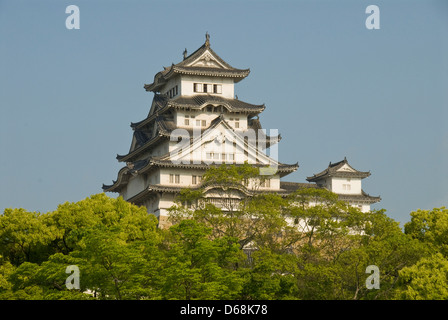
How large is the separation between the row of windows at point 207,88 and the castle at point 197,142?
51mm

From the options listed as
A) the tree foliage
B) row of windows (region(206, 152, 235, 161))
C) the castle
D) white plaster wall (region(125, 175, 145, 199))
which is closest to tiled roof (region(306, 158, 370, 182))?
the castle

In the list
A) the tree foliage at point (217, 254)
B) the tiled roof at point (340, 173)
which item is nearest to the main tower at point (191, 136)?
the tiled roof at point (340, 173)

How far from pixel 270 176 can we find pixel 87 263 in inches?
1068

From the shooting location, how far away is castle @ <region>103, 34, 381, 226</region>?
61500 millimetres

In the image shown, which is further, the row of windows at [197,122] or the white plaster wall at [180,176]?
the row of windows at [197,122]

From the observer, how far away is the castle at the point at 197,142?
202ft

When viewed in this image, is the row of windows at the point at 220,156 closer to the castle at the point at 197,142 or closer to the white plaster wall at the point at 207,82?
the castle at the point at 197,142

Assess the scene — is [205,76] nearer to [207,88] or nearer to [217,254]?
[207,88]

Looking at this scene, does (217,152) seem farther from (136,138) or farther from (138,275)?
(138,275)

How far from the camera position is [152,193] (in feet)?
199

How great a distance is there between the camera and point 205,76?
66.7m

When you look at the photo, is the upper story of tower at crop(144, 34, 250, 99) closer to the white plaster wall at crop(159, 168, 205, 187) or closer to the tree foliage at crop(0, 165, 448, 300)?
the white plaster wall at crop(159, 168, 205, 187)

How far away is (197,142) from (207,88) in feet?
20.9
